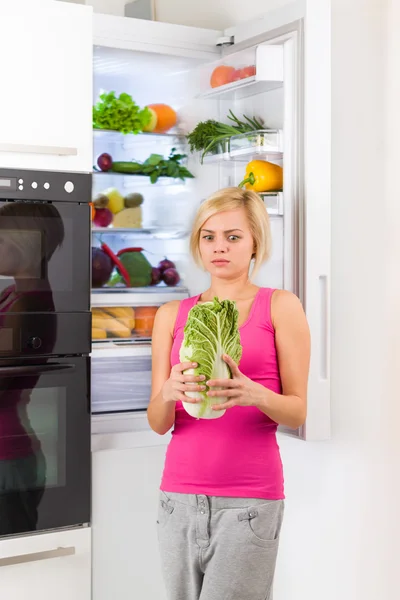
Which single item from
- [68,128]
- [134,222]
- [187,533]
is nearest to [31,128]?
[68,128]

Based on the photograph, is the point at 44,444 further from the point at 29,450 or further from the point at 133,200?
the point at 133,200

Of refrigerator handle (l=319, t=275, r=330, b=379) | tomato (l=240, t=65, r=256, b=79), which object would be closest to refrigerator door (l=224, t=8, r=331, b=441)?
refrigerator handle (l=319, t=275, r=330, b=379)

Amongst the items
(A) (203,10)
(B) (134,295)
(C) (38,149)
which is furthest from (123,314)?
(A) (203,10)

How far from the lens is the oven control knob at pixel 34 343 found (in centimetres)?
225

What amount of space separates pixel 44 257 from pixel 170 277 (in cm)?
64

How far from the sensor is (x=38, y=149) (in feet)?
7.34

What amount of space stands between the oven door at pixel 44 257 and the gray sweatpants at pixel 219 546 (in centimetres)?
66

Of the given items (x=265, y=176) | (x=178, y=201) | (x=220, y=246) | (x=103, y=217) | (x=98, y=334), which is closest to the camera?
(x=220, y=246)

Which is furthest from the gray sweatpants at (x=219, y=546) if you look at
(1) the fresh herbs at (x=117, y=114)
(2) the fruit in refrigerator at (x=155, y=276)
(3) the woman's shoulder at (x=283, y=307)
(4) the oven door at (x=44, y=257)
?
(1) the fresh herbs at (x=117, y=114)

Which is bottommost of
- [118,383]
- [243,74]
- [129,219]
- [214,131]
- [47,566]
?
[47,566]

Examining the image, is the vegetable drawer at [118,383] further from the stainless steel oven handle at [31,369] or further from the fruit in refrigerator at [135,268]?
the stainless steel oven handle at [31,369]

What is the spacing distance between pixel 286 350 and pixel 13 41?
3.58ft

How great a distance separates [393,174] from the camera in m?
2.32

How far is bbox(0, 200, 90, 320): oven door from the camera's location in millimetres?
2219
